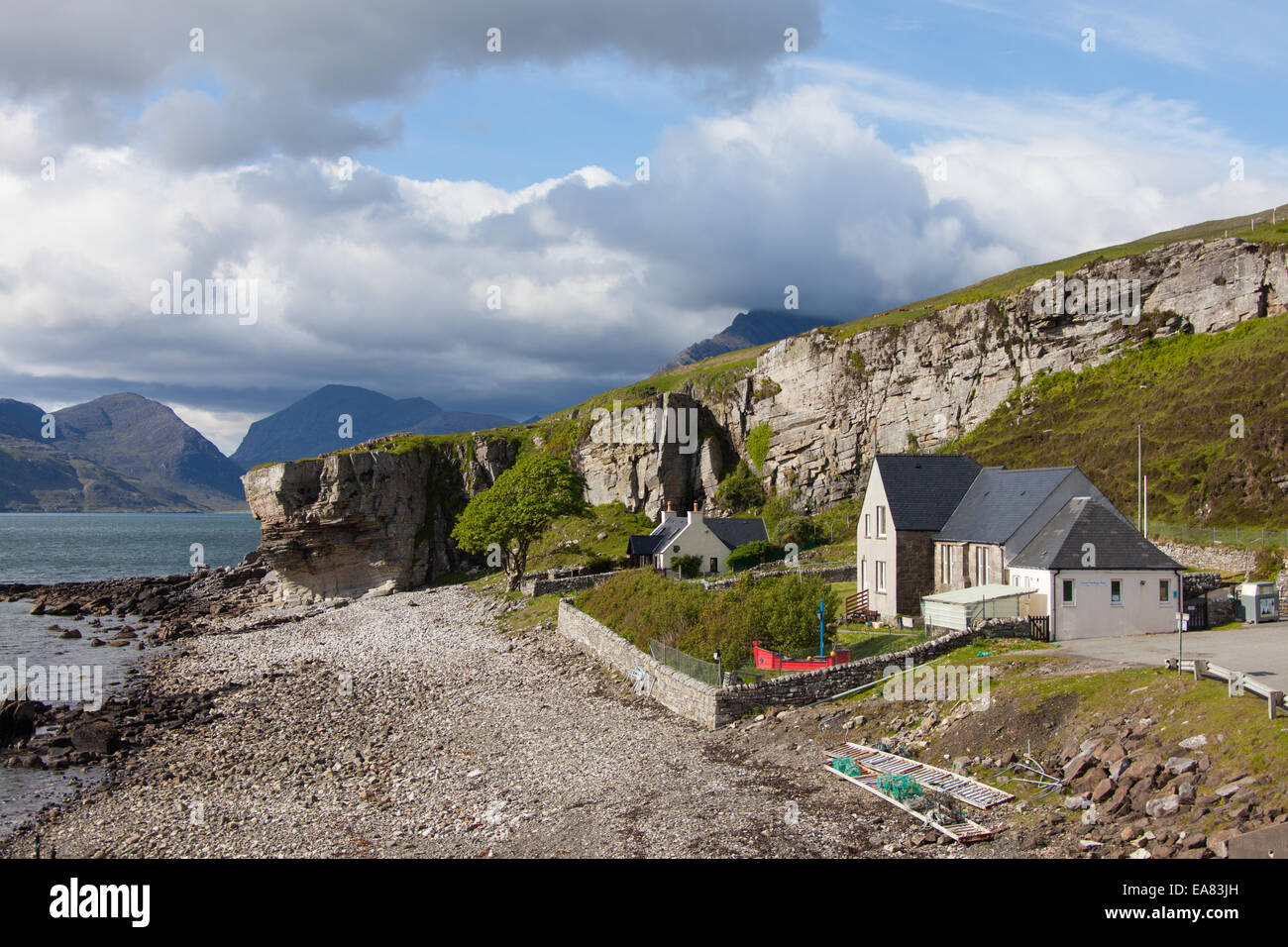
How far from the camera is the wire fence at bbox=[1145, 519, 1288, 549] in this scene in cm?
3769

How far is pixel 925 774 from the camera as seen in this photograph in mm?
17594

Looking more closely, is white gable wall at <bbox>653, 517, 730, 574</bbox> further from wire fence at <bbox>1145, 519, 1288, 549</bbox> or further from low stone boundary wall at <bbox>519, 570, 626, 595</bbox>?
wire fence at <bbox>1145, 519, 1288, 549</bbox>

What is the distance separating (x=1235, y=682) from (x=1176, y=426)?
43.3 m

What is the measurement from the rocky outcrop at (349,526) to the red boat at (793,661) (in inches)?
2160

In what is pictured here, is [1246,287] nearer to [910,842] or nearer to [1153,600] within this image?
[1153,600]

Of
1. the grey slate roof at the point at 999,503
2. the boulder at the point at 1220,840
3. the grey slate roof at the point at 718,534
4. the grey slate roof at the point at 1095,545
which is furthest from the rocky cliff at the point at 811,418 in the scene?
the boulder at the point at 1220,840

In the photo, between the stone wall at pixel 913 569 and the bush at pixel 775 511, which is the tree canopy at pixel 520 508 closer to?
the bush at pixel 775 511

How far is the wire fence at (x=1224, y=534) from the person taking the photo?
1484 inches

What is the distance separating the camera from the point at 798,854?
47.3 feet

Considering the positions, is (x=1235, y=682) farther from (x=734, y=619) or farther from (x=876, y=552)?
(x=876, y=552)

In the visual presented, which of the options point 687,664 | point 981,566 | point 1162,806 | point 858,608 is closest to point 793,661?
point 687,664

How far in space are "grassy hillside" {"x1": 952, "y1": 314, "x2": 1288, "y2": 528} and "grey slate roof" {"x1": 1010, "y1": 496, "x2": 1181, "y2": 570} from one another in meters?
18.4

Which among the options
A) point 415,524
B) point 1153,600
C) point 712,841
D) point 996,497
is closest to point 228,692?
point 712,841

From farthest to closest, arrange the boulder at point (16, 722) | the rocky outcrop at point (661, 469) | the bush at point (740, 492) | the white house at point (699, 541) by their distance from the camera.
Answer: the rocky outcrop at point (661, 469), the bush at point (740, 492), the white house at point (699, 541), the boulder at point (16, 722)
